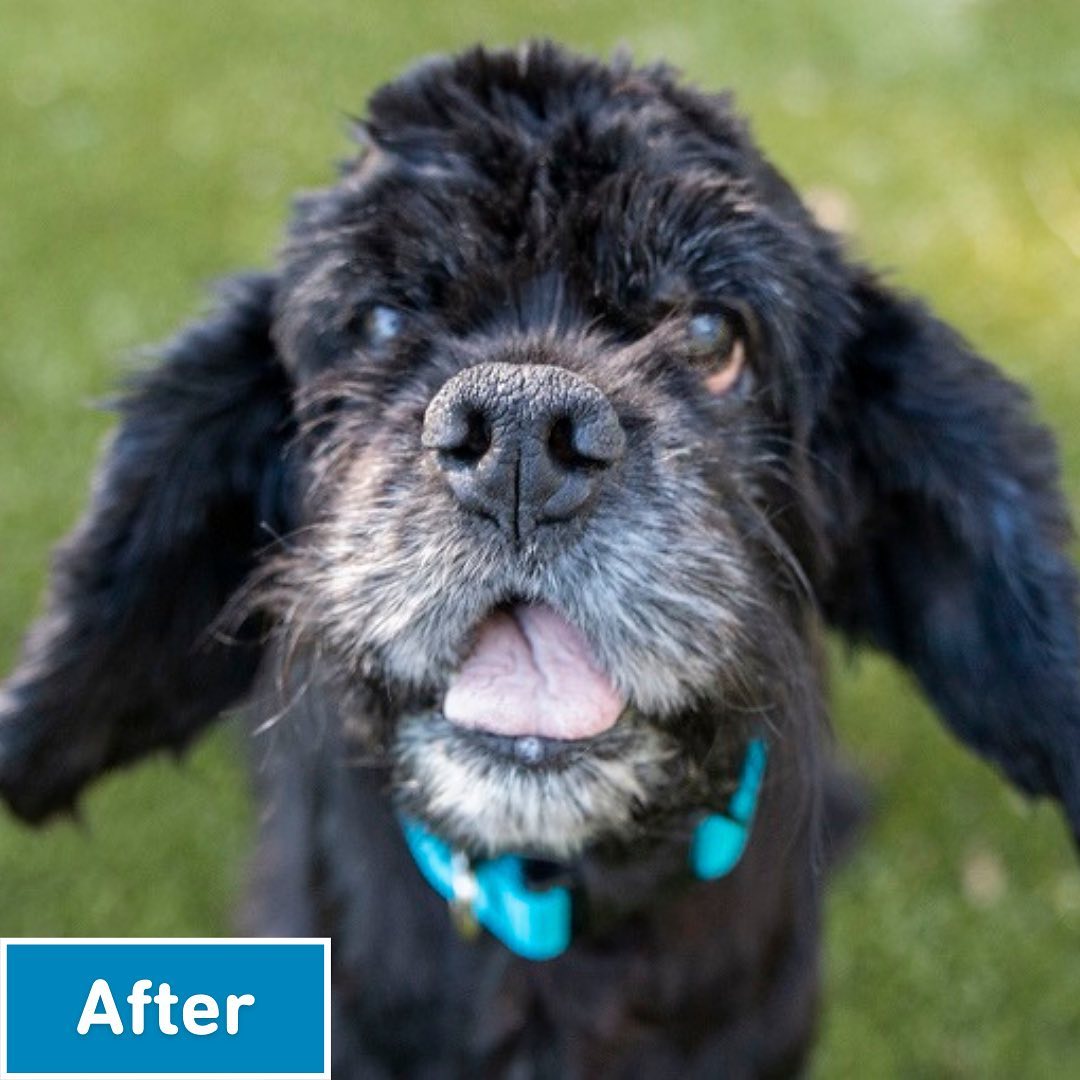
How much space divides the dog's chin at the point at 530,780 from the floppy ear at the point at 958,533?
536 mm

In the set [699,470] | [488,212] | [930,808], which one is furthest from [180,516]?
[930,808]

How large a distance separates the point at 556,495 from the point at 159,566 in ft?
2.59

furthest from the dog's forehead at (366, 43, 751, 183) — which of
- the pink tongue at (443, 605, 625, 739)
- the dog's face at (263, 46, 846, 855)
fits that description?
the pink tongue at (443, 605, 625, 739)

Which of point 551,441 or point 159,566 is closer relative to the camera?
point 551,441

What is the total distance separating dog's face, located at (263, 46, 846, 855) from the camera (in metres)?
1.70

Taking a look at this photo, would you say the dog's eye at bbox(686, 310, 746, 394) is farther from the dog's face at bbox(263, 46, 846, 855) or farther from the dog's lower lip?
the dog's lower lip

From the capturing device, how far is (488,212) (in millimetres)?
1949

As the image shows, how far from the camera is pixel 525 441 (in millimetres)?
1614

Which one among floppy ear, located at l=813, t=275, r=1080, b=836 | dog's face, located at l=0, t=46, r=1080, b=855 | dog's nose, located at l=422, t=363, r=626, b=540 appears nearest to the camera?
dog's nose, located at l=422, t=363, r=626, b=540

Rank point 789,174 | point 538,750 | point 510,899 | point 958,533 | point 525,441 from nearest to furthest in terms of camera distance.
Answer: point 525,441 → point 538,750 → point 510,899 → point 958,533 → point 789,174

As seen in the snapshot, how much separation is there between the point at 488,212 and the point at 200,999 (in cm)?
98

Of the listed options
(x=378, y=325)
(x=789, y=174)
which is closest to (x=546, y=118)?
(x=378, y=325)

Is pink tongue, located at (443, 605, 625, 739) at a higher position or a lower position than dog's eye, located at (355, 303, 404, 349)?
lower

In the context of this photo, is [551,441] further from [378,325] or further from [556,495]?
[378,325]
